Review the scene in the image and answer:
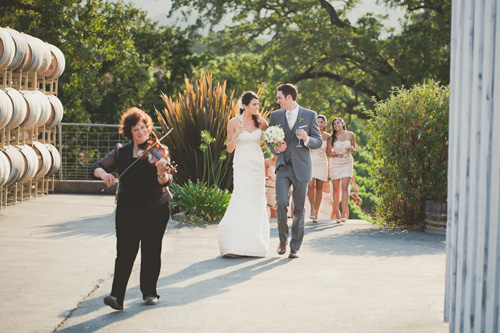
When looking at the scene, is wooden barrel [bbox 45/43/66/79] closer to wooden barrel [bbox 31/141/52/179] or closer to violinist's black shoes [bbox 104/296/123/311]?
wooden barrel [bbox 31/141/52/179]

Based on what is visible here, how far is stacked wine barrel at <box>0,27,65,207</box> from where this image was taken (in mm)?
13000

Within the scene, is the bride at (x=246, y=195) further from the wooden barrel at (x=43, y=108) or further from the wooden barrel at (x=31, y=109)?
the wooden barrel at (x=43, y=108)

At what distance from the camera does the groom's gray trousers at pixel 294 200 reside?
30.7ft

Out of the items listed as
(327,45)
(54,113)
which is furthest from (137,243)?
(327,45)

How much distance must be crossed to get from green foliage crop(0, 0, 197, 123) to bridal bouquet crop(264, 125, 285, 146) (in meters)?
20.6

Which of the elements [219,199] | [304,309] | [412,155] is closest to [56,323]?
[304,309]

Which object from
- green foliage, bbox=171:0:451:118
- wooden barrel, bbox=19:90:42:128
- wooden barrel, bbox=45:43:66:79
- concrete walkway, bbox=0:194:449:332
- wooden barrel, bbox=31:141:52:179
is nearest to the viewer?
concrete walkway, bbox=0:194:449:332

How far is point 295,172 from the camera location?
9367 mm

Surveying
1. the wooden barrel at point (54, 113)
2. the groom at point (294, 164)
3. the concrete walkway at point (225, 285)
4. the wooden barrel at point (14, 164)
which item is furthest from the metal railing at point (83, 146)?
the groom at point (294, 164)

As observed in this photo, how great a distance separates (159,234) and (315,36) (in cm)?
2290

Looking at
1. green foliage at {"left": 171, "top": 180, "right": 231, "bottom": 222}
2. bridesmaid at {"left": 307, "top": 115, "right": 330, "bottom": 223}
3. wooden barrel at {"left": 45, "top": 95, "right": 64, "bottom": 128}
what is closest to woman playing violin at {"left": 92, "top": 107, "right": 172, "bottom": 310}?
green foliage at {"left": 171, "top": 180, "right": 231, "bottom": 222}

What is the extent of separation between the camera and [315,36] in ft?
93.5

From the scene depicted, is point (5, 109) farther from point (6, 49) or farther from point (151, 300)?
point (151, 300)

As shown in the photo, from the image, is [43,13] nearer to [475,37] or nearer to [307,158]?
[307,158]
